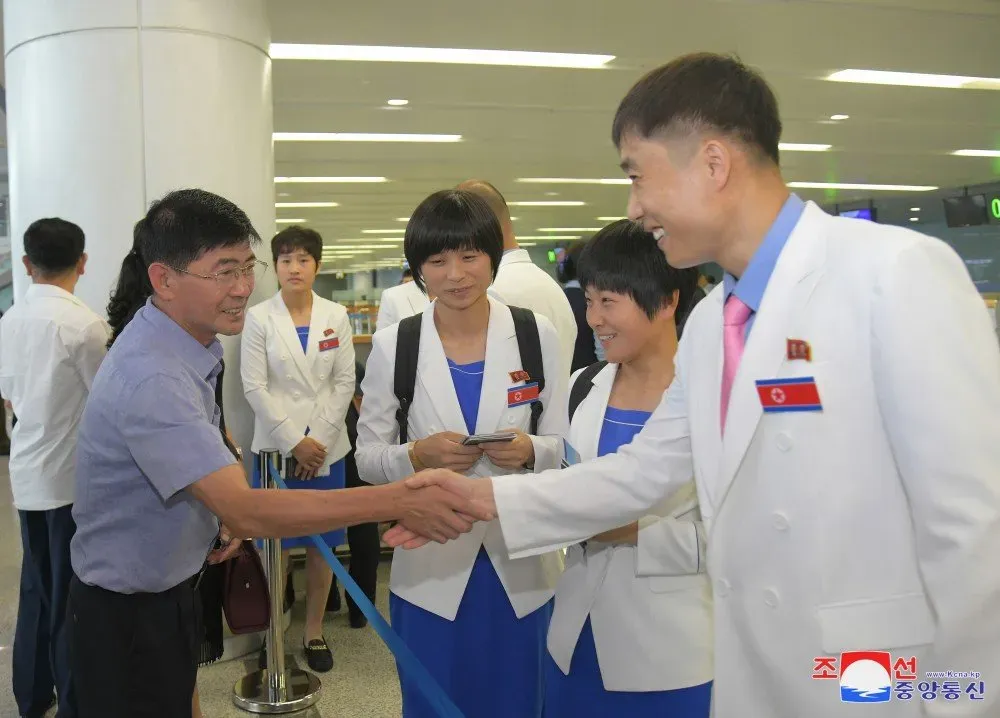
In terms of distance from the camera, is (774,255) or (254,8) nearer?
(774,255)

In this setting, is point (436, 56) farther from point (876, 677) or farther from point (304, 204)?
point (304, 204)

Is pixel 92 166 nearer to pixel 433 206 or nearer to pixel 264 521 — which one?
pixel 433 206

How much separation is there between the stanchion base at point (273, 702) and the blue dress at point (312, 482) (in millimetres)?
637

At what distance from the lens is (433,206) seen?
238cm

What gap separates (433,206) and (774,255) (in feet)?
4.13

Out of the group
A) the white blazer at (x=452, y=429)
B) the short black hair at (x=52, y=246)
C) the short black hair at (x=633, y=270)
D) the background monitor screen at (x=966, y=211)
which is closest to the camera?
the short black hair at (x=633, y=270)

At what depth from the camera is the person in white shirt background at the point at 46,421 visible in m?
3.30

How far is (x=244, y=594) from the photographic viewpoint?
8.39 feet

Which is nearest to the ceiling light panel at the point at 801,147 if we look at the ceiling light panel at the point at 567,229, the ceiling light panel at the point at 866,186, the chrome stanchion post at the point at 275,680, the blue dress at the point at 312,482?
the ceiling light panel at the point at 866,186

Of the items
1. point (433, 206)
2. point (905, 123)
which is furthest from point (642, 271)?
point (905, 123)

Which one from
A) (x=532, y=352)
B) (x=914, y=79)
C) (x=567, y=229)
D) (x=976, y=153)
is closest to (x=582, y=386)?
(x=532, y=352)

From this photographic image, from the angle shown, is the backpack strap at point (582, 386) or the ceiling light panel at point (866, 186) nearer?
the backpack strap at point (582, 386)

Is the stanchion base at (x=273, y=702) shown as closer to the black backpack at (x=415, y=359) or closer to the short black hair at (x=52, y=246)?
the black backpack at (x=415, y=359)

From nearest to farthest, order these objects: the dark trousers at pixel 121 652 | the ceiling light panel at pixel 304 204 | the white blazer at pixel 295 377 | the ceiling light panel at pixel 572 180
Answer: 1. the dark trousers at pixel 121 652
2. the white blazer at pixel 295 377
3. the ceiling light panel at pixel 572 180
4. the ceiling light panel at pixel 304 204
